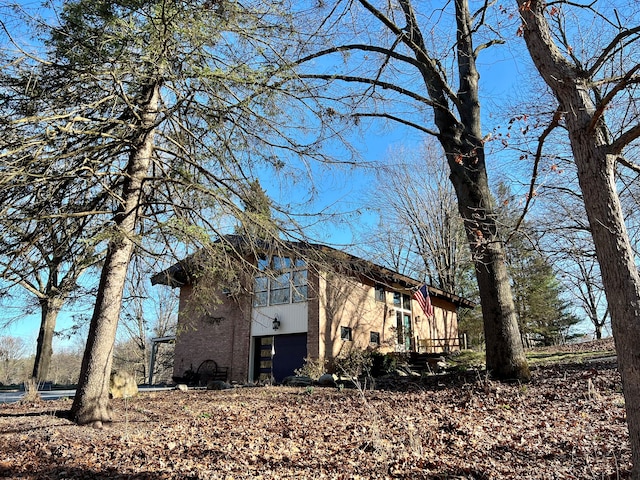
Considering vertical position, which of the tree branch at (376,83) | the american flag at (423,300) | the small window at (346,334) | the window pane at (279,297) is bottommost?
the small window at (346,334)

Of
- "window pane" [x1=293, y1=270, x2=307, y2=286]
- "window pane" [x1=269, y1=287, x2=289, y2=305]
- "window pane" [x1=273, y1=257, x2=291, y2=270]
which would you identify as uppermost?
"window pane" [x1=269, y1=287, x2=289, y2=305]

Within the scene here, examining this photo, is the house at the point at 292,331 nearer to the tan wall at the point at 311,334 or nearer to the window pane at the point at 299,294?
the tan wall at the point at 311,334

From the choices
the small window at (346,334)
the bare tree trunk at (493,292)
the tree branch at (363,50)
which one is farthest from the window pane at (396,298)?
the tree branch at (363,50)

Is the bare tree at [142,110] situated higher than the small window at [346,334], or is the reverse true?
the bare tree at [142,110]

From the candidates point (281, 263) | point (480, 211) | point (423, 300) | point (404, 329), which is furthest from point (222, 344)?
point (480, 211)

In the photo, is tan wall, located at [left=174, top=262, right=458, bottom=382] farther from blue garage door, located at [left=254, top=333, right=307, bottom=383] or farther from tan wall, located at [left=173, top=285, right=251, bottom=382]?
blue garage door, located at [left=254, top=333, right=307, bottom=383]

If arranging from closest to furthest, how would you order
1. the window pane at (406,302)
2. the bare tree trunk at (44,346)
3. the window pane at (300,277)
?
the window pane at (300,277) → the bare tree trunk at (44,346) → the window pane at (406,302)

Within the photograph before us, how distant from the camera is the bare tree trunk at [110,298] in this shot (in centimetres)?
576

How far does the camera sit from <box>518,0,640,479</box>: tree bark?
2.69 m

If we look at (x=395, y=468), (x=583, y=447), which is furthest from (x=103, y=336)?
(x=583, y=447)

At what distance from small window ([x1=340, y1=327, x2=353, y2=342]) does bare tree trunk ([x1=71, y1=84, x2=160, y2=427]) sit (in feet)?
37.4

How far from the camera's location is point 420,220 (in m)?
23.5

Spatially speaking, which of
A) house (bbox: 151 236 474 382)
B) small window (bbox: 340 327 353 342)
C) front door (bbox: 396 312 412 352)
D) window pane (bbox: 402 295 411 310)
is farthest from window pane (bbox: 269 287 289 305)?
window pane (bbox: 402 295 411 310)

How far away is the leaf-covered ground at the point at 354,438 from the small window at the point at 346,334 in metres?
9.47
